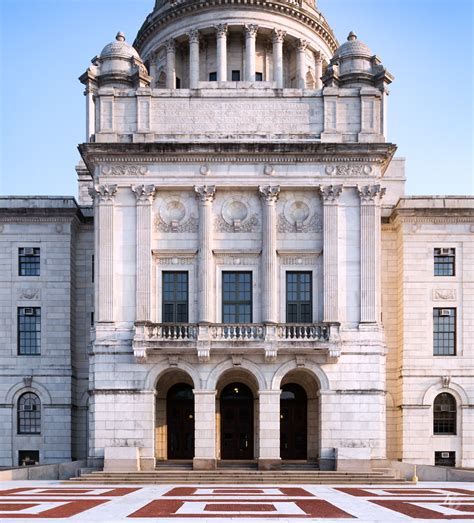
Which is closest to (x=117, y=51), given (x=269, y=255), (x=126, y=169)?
(x=126, y=169)

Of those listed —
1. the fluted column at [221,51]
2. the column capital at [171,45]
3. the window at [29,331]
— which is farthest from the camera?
the column capital at [171,45]

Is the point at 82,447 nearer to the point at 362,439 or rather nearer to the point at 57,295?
the point at 57,295

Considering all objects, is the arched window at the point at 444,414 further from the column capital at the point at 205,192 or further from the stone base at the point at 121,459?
the column capital at the point at 205,192

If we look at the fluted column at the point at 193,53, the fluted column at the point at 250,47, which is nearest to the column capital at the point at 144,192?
the fluted column at the point at 193,53

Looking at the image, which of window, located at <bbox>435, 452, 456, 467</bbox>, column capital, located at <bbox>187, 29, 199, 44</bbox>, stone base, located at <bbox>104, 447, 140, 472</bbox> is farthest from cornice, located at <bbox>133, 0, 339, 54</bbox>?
stone base, located at <bbox>104, 447, 140, 472</bbox>

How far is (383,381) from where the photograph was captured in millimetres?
37719

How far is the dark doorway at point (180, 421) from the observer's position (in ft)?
131

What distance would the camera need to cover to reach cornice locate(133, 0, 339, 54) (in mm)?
55494

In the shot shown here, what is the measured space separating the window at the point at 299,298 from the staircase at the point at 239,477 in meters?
7.16

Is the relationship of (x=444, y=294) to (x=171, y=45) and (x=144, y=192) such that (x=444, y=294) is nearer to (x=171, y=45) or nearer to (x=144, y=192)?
(x=144, y=192)

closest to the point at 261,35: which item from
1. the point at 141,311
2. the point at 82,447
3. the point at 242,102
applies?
the point at 242,102

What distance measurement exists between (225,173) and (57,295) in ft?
40.7

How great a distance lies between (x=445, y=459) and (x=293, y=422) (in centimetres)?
872

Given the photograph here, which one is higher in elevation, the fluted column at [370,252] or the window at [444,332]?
the fluted column at [370,252]
